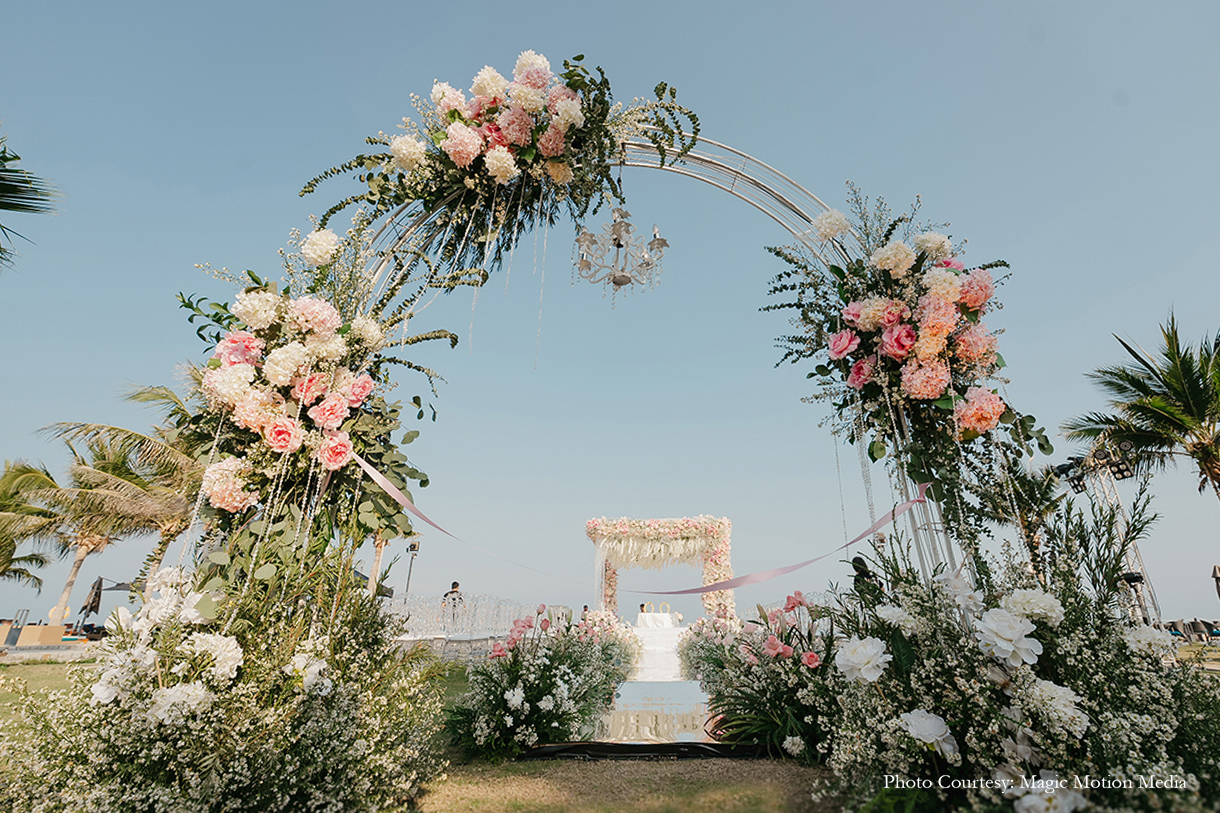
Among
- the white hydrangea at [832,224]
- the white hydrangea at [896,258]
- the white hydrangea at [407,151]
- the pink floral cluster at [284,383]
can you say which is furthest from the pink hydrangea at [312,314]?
the white hydrangea at [896,258]

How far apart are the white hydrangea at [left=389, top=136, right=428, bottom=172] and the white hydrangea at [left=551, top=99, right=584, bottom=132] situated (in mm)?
976

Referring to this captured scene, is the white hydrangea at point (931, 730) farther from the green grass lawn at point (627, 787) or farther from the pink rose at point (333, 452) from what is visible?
the pink rose at point (333, 452)

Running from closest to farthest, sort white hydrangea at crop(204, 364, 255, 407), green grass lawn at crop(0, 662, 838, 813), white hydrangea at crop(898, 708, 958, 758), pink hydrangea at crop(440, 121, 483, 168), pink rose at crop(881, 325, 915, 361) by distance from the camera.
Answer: white hydrangea at crop(898, 708, 958, 758)
green grass lawn at crop(0, 662, 838, 813)
white hydrangea at crop(204, 364, 255, 407)
pink rose at crop(881, 325, 915, 361)
pink hydrangea at crop(440, 121, 483, 168)

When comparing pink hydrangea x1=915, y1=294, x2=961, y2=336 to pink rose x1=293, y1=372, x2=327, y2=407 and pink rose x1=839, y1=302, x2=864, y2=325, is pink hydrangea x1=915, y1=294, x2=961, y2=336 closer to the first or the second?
pink rose x1=839, y1=302, x2=864, y2=325

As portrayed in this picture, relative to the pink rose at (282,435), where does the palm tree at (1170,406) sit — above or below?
above

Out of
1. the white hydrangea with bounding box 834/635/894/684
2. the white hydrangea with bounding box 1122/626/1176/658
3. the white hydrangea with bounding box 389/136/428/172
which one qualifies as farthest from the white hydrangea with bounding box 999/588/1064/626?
the white hydrangea with bounding box 389/136/428/172

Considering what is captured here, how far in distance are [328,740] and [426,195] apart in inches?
134

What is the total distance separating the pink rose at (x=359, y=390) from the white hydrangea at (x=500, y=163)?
1676mm

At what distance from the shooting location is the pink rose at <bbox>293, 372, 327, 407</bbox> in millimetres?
3084

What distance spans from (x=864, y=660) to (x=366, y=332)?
3.23 m

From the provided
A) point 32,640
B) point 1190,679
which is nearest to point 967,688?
point 1190,679

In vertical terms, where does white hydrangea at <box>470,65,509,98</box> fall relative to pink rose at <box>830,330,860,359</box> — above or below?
above

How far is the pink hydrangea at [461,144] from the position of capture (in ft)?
11.8

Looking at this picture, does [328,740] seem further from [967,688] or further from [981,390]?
[981,390]
